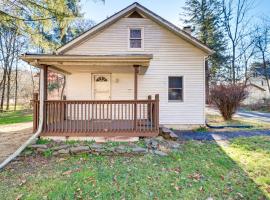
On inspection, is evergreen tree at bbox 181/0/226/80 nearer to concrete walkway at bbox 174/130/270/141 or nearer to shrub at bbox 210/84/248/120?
shrub at bbox 210/84/248/120

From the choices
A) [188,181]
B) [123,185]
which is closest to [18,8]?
[123,185]

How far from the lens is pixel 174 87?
10852 millimetres

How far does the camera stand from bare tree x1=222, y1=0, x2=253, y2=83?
2788cm

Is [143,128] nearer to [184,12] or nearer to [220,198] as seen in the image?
[220,198]

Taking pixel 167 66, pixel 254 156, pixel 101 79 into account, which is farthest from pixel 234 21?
pixel 254 156

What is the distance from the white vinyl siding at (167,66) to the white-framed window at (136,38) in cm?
34

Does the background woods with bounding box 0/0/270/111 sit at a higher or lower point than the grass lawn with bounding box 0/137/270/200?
higher

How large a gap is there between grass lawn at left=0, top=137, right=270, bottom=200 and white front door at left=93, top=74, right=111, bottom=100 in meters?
4.99

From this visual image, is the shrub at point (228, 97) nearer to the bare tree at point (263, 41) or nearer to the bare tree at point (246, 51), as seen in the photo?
the bare tree at point (246, 51)

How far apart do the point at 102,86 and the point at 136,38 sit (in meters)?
2.97

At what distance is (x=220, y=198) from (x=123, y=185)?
1.95 m

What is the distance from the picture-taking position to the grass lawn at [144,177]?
4.35m

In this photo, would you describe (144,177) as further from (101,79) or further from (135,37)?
(135,37)

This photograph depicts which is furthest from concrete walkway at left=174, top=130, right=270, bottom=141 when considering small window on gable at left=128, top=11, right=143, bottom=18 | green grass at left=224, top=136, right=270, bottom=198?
small window on gable at left=128, top=11, right=143, bottom=18
